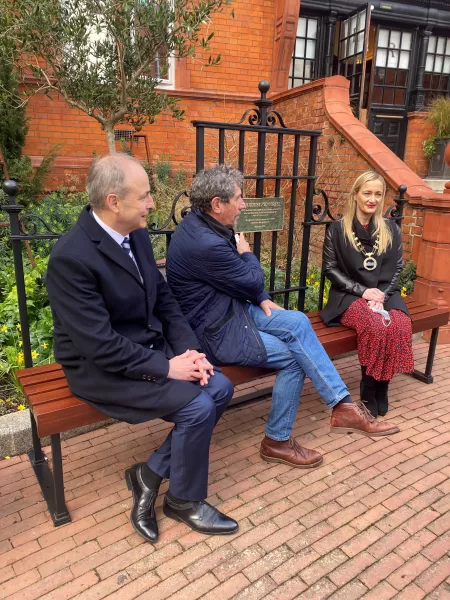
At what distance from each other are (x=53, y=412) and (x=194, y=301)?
3.06 feet

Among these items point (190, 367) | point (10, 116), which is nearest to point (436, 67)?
point (10, 116)

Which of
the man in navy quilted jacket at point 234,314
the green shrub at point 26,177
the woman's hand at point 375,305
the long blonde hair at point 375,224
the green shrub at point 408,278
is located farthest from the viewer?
the green shrub at point 26,177

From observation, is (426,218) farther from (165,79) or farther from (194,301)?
(165,79)

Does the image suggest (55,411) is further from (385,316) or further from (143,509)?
(385,316)

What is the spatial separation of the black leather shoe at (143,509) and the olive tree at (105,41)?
4842 mm

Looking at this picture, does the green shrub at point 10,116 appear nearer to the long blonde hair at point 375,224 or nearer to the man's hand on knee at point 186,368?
the long blonde hair at point 375,224

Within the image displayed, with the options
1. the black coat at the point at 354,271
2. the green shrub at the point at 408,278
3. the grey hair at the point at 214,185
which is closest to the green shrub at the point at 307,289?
the green shrub at the point at 408,278

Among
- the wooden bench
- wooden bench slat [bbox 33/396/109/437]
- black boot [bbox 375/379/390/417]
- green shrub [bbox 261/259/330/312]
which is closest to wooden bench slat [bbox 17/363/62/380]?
the wooden bench

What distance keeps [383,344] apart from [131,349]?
181cm

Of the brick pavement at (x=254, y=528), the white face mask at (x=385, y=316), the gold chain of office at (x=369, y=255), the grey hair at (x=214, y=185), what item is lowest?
the brick pavement at (x=254, y=528)

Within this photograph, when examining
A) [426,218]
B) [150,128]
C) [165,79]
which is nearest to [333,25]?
[165,79]

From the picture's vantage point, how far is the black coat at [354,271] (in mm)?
3346

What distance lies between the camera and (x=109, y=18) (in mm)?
5305

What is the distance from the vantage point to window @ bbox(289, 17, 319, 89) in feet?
32.3
